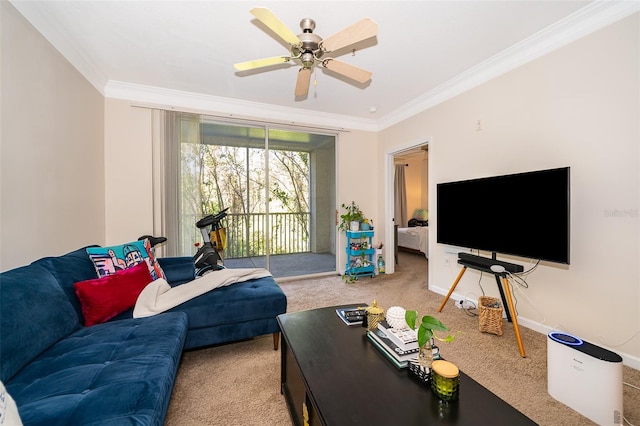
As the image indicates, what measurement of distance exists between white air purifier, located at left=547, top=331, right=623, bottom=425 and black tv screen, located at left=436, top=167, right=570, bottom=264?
2.08 feet

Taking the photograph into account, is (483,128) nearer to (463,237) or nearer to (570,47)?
(570,47)

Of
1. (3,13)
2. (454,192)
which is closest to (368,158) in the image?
(454,192)

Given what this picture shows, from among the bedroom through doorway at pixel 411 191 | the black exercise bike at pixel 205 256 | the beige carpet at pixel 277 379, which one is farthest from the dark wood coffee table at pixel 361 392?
the bedroom through doorway at pixel 411 191

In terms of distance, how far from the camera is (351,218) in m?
4.20

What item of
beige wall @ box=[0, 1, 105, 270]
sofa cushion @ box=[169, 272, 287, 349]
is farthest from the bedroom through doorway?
beige wall @ box=[0, 1, 105, 270]

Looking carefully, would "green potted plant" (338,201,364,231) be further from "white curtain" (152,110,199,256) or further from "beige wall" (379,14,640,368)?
"white curtain" (152,110,199,256)

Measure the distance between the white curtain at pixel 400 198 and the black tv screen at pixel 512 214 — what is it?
4.22 meters

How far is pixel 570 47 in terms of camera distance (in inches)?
81.7

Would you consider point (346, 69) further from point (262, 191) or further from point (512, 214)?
point (262, 191)

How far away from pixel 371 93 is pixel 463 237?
2.11m

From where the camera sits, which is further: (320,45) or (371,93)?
(371,93)

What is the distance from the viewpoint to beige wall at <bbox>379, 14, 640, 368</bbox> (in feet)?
5.90

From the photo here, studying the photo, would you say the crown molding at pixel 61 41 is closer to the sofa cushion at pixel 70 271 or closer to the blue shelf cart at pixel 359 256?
the sofa cushion at pixel 70 271

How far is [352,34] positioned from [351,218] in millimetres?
2890
